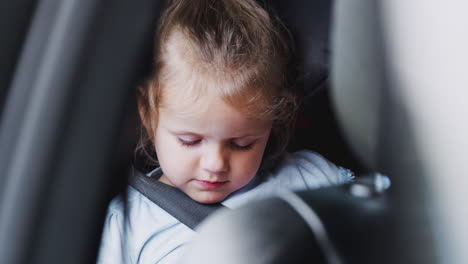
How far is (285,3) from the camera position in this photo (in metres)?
1.15

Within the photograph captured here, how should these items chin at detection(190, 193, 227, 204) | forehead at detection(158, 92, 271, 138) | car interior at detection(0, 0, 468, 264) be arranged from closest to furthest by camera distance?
car interior at detection(0, 0, 468, 264), forehead at detection(158, 92, 271, 138), chin at detection(190, 193, 227, 204)

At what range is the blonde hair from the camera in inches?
38.4

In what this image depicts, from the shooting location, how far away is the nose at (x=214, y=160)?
970mm

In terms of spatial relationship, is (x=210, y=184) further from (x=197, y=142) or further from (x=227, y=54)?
(x=227, y=54)

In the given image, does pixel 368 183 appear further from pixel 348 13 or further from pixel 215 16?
pixel 215 16

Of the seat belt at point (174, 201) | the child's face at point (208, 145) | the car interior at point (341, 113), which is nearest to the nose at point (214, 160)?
the child's face at point (208, 145)

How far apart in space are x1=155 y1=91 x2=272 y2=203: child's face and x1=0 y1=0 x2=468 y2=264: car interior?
39 centimetres

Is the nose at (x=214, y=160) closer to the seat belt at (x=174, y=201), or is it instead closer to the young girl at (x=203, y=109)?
the young girl at (x=203, y=109)

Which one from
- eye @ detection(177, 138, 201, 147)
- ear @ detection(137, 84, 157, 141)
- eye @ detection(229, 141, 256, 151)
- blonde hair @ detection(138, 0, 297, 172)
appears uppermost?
blonde hair @ detection(138, 0, 297, 172)

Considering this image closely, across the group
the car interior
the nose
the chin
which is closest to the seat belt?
the chin

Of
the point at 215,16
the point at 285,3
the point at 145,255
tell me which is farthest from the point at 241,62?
the point at 145,255

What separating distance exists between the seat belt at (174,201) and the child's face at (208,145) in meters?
0.02

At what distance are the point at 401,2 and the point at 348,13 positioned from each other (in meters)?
0.06

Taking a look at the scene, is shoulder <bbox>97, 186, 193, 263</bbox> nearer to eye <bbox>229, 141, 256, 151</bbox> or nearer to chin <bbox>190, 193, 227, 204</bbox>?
chin <bbox>190, 193, 227, 204</bbox>
